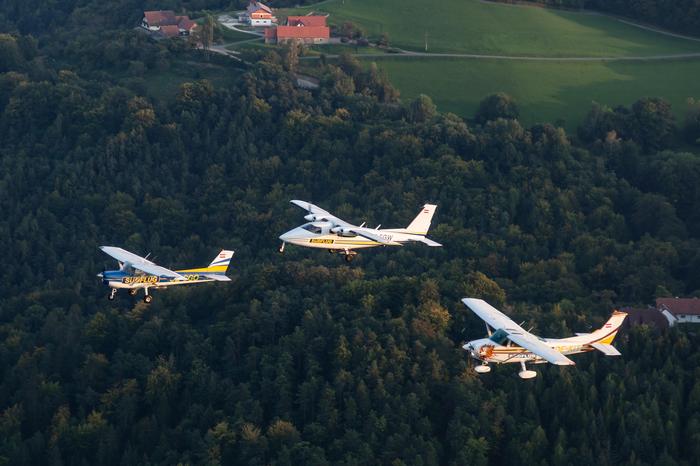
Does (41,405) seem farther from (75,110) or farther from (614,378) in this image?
(75,110)

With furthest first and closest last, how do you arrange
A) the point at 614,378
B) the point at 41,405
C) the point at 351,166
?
the point at 351,166 < the point at 41,405 < the point at 614,378

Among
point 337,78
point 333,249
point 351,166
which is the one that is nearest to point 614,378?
point 333,249

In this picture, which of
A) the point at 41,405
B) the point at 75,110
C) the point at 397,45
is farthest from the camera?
the point at 397,45

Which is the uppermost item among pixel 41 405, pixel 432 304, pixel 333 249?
pixel 333 249

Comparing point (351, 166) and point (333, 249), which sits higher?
point (333, 249)

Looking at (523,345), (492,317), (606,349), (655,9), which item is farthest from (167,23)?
(523,345)

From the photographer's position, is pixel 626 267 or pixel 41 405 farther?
pixel 626 267

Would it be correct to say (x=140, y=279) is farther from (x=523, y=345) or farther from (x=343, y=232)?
(x=523, y=345)

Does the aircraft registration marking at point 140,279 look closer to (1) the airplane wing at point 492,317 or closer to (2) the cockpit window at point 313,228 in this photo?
(2) the cockpit window at point 313,228

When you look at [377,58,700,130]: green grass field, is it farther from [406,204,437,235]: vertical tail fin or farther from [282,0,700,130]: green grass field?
[406,204,437,235]: vertical tail fin
